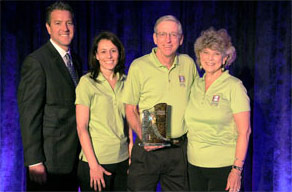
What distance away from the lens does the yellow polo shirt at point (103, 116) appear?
2.07 metres

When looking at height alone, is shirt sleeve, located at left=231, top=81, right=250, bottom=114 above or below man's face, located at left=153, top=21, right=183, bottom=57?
below

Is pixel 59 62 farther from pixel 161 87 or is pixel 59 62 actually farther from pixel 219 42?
pixel 219 42

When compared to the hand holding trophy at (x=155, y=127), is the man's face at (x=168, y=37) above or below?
above

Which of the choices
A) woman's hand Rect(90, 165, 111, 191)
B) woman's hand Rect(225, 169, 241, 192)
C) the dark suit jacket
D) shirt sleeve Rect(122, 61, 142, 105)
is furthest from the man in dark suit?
woman's hand Rect(225, 169, 241, 192)

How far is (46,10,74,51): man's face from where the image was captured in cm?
221

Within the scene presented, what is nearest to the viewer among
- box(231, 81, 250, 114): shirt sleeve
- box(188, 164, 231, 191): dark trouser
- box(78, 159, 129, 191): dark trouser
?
box(231, 81, 250, 114): shirt sleeve

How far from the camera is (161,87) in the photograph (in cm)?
216

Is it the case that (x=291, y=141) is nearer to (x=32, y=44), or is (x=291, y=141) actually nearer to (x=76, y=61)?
(x=76, y=61)

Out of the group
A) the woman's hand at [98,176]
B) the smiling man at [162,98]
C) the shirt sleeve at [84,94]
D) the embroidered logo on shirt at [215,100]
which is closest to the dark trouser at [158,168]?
the smiling man at [162,98]

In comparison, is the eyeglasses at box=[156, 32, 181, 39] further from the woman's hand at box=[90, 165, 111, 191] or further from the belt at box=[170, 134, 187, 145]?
the woman's hand at box=[90, 165, 111, 191]

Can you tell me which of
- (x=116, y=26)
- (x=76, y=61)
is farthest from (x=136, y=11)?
(x=76, y=61)

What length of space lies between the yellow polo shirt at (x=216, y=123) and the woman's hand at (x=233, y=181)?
0.08m

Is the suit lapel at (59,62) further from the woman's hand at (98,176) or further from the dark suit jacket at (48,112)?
the woman's hand at (98,176)

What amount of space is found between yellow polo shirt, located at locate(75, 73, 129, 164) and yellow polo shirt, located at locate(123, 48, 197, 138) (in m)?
0.12
